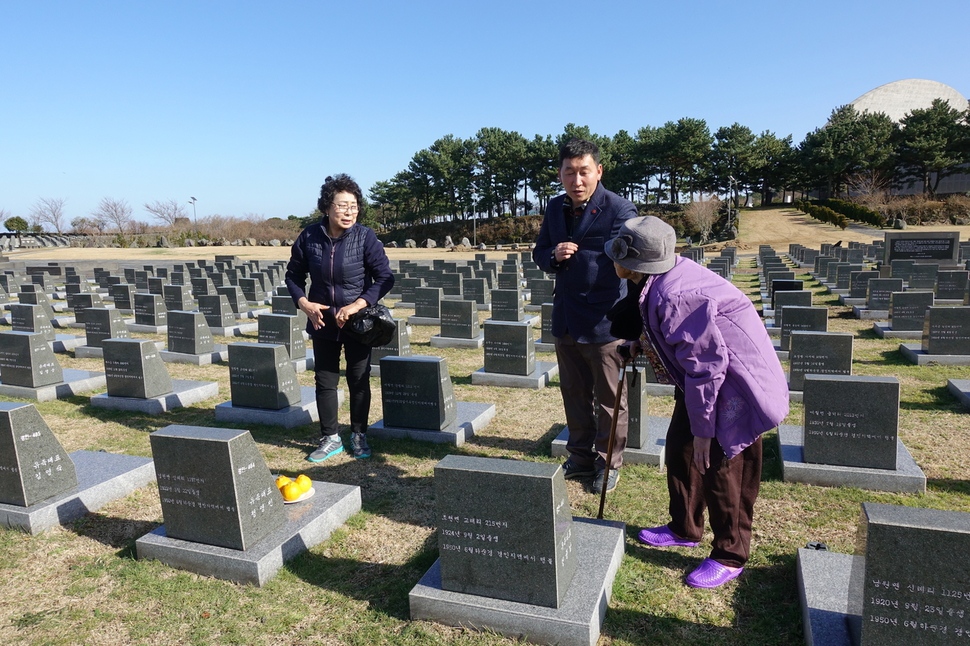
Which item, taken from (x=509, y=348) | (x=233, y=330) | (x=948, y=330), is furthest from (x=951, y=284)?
(x=233, y=330)

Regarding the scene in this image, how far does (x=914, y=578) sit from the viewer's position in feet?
6.71

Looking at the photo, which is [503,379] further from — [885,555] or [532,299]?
[532,299]

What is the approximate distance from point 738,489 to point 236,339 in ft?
31.8

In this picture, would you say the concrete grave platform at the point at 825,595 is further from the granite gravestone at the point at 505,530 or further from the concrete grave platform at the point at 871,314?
the concrete grave platform at the point at 871,314

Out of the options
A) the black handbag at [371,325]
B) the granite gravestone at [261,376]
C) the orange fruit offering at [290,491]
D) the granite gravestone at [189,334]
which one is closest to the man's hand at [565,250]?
the black handbag at [371,325]

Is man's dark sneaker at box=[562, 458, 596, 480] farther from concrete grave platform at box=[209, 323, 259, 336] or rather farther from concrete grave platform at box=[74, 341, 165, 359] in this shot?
concrete grave platform at box=[209, 323, 259, 336]

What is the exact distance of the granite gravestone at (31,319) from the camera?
9.74 meters

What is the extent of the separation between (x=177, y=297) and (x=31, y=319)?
353 cm

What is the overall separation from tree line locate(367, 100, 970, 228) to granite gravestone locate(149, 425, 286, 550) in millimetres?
47509

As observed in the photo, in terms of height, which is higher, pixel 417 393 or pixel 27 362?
pixel 27 362

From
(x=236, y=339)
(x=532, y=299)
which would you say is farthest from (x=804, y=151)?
(x=236, y=339)

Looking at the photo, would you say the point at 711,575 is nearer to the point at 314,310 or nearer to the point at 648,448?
the point at 648,448

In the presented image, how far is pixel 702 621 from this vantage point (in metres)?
2.77

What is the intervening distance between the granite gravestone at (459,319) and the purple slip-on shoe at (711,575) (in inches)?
269
